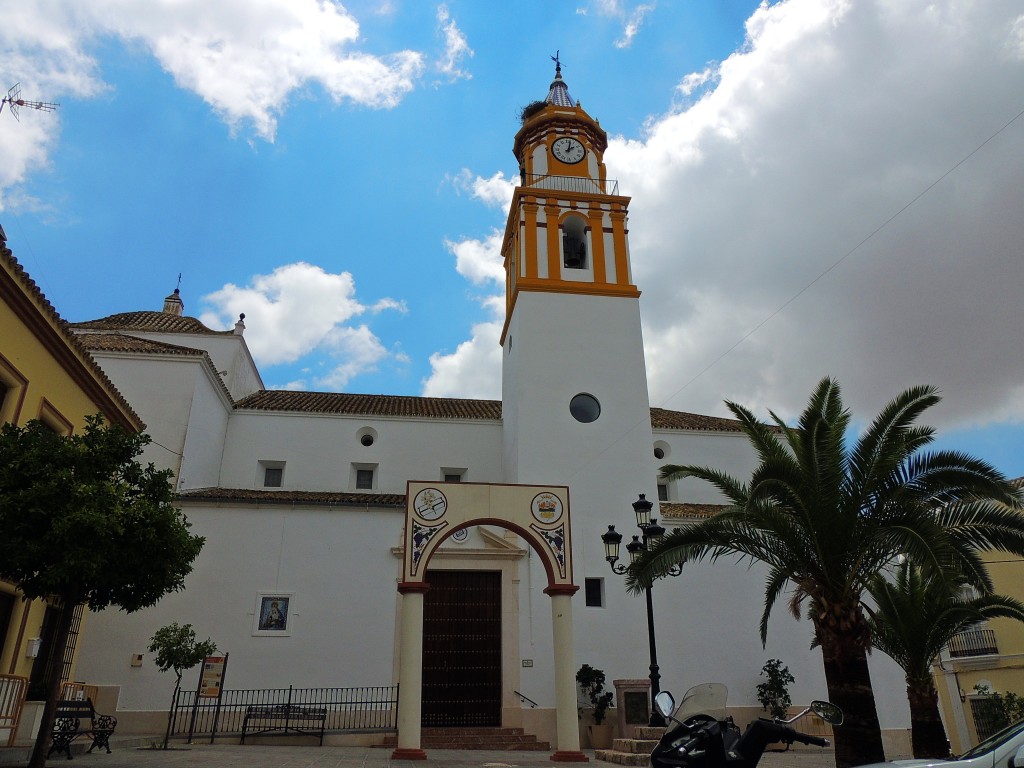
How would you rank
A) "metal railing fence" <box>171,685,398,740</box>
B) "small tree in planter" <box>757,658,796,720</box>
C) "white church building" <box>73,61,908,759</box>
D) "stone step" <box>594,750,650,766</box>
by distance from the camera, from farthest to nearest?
"small tree in planter" <box>757,658,796,720</box>
"white church building" <box>73,61,908,759</box>
"metal railing fence" <box>171,685,398,740</box>
"stone step" <box>594,750,650,766</box>

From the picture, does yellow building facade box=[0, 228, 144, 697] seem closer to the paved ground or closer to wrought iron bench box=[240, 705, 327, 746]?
the paved ground

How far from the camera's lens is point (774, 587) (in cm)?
1222

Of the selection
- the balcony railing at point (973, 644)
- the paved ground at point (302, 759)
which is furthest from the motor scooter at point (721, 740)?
the balcony railing at point (973, 644)

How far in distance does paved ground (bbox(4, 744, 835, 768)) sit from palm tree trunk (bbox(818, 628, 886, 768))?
3.61 meters

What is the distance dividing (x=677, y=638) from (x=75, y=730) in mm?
12631

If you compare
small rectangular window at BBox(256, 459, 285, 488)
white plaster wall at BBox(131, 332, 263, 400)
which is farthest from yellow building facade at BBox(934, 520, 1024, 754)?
white plaster wall at BBox(131, 332, 263, 400)

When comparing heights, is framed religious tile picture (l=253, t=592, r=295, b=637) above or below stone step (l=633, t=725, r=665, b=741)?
above

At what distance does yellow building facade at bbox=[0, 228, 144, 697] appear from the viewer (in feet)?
35.4

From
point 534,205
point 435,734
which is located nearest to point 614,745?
point 435,734

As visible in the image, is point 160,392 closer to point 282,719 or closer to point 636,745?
point 282,719

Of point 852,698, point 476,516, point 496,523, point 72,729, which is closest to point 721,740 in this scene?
point 852,698

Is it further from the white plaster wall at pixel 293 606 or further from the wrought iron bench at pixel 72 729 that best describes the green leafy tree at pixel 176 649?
the white plaster wall at pixel 293 606

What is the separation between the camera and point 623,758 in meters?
12.2

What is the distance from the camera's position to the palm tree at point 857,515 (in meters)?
9.52
